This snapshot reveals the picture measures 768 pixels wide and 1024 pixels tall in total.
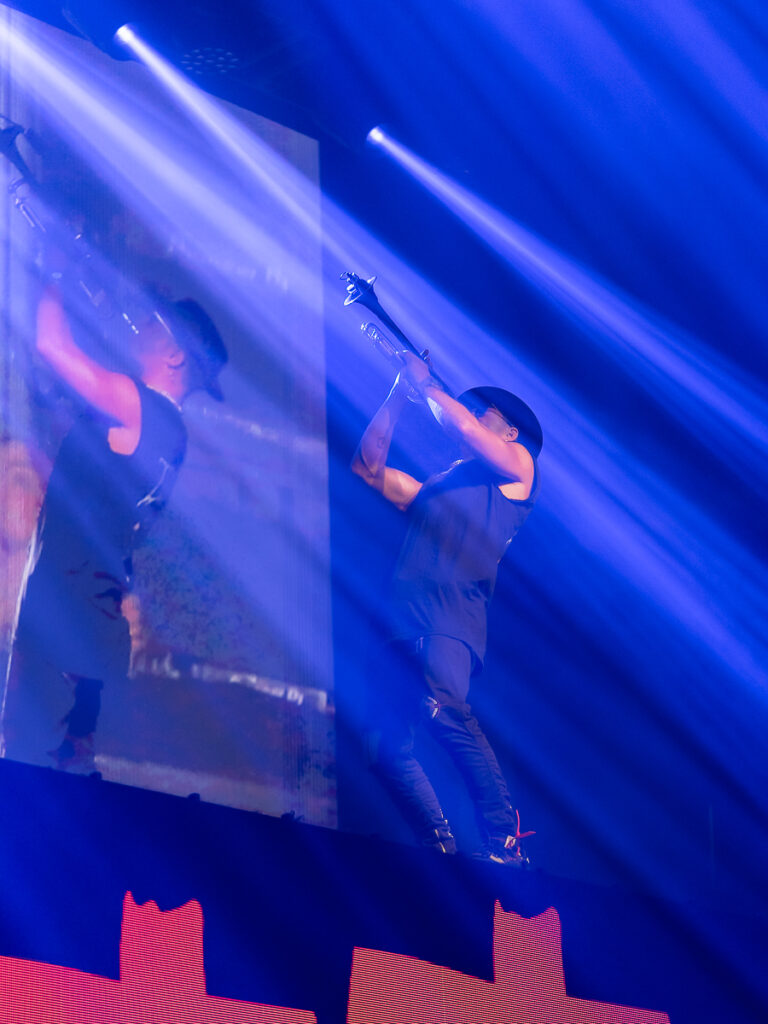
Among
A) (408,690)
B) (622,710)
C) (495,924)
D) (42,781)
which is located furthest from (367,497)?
(42,781)

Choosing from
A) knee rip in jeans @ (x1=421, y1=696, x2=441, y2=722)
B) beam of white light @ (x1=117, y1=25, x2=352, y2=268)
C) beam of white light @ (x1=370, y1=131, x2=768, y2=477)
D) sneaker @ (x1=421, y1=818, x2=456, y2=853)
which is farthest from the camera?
beam of white light @ (x1=370, y1=131, x2=768, y2=477)

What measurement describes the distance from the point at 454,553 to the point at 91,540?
35.7 inches

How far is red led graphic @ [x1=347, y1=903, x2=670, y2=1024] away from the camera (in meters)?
1.98

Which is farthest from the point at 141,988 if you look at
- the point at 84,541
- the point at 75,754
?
the point at 84,541

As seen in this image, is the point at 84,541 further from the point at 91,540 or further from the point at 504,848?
the point at 504,848

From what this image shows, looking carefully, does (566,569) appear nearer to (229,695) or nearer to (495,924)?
(229,695)

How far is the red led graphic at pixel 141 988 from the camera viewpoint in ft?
5.29

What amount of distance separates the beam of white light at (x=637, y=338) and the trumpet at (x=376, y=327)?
3.64 ft

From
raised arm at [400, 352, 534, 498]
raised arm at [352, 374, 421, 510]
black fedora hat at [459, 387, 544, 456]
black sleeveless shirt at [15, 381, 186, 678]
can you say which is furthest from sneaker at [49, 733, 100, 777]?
black fedora hat at [459, 387, 544, 456]

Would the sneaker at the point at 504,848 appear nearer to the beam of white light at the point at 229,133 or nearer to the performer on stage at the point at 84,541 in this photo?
the performer on stage at the point at 84,541

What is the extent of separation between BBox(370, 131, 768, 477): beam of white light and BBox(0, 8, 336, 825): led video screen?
79 cm

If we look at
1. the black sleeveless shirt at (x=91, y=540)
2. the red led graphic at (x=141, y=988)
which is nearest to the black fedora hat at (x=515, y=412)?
the black sleeveless shirt at (x=91, y=540)

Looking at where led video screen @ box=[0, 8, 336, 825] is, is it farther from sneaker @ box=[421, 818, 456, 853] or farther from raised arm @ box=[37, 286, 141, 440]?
sneaker @ box=[421, 818, 456, 853]

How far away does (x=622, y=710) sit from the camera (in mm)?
3953
